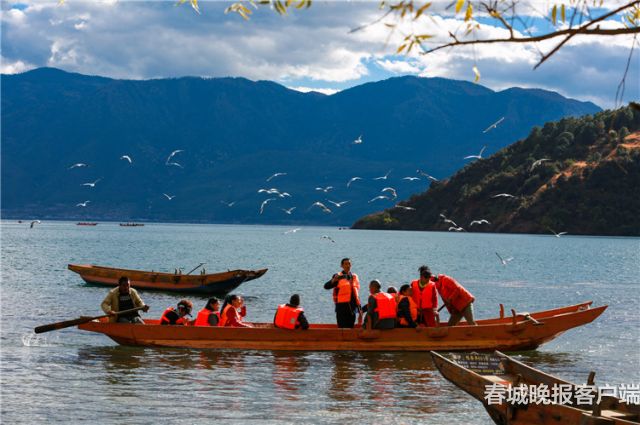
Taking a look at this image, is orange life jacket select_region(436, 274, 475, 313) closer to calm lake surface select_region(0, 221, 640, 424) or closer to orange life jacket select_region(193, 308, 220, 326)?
calm lake surface select_region(0, 221, 640, 424)

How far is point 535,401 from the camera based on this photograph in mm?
12406

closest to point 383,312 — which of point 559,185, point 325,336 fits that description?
point 325,336

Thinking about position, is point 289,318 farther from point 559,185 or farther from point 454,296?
→ point 559,185

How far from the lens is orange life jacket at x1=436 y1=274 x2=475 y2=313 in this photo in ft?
75.0

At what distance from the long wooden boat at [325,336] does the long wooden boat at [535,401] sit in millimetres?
7968

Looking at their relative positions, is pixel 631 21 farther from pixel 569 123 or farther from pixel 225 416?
pixel 569 123

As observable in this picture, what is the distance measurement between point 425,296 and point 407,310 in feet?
2.01

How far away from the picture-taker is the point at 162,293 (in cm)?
4675

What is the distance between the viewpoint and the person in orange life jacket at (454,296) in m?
22.9

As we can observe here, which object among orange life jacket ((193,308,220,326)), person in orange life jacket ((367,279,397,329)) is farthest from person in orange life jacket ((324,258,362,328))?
orange life jacket ((193,308,220,326))

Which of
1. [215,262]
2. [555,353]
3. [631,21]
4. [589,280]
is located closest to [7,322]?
[555,353]

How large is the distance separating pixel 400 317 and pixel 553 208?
5625 inches

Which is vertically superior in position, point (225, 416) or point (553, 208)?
point (553, 208)

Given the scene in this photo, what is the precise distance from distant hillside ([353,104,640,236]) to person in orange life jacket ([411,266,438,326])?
128838mm
